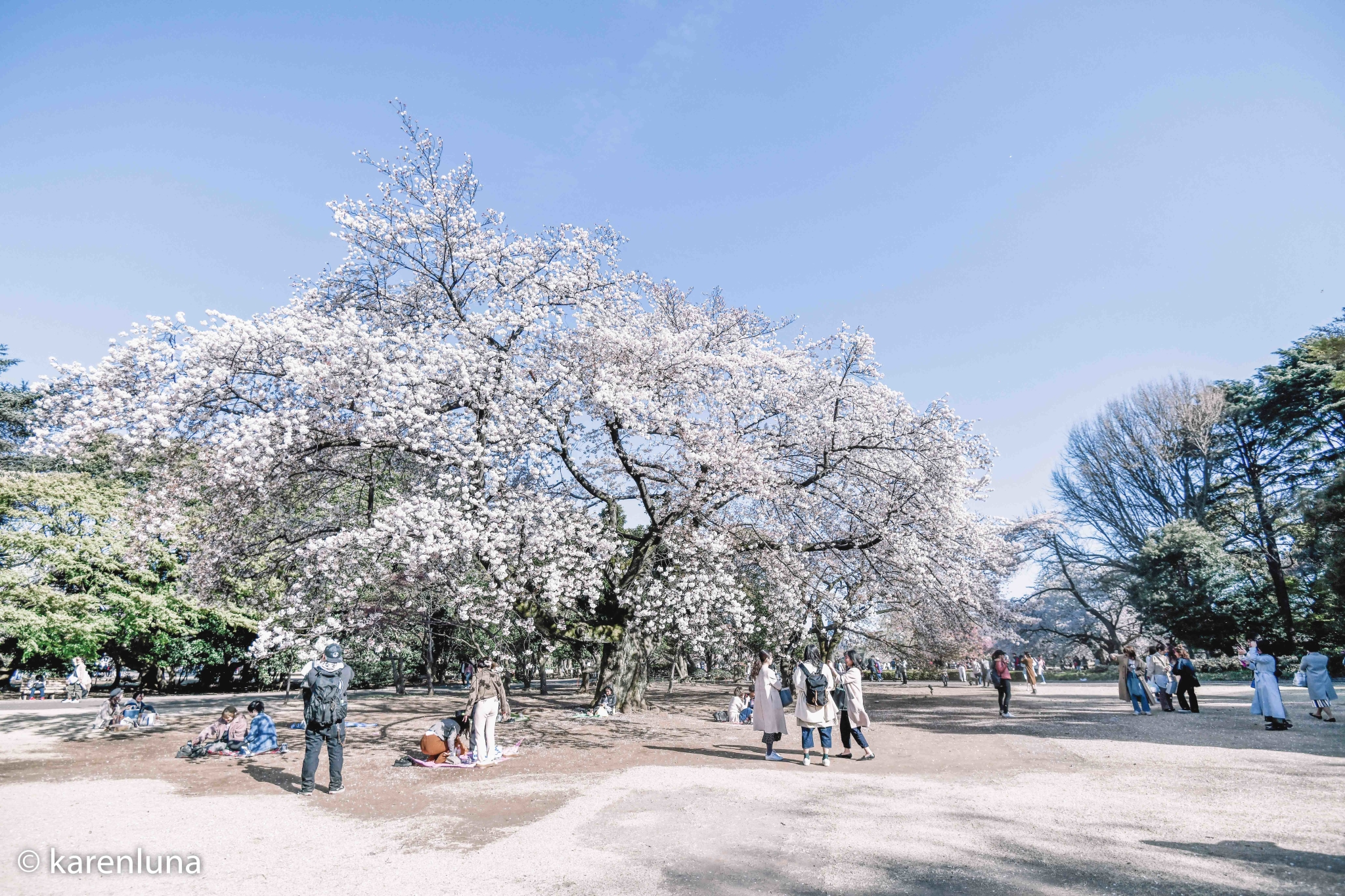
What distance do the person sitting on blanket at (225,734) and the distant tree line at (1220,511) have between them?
28.8 meters

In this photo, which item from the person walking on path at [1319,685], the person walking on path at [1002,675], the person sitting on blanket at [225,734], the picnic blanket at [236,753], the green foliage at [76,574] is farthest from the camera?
the green foliage at [76,574]

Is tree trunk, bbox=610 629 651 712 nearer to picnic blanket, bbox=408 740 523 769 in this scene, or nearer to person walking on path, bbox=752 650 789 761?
person walking on path, bbox=752 650 789 761

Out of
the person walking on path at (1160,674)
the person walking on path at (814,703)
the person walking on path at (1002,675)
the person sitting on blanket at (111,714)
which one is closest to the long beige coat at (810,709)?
the person walking on path at (814,703)

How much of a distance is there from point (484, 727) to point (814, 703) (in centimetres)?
557

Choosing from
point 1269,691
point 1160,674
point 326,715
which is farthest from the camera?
point 1160,674

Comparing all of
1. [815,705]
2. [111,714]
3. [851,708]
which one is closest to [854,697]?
[851,708]

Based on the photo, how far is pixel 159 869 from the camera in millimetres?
5266

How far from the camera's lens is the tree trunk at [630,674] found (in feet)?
53.5

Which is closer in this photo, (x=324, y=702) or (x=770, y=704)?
(x=324, y=702)

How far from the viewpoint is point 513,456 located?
12734 mm

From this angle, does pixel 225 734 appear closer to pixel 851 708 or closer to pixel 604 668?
pixel 604 668

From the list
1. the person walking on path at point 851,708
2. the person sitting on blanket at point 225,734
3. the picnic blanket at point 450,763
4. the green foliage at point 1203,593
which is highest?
the green foliage at point 1203,593

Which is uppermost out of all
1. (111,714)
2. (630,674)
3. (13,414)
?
(13,414)

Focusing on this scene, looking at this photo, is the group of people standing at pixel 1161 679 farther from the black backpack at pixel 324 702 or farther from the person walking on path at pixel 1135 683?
the black backpack at pixel 324 702
